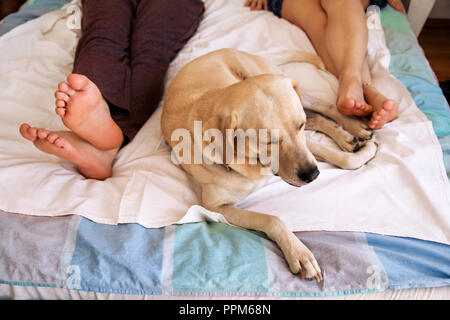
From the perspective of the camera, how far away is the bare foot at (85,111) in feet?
4.01

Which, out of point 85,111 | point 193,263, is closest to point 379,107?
point 193,263

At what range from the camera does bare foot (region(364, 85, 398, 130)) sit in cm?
141

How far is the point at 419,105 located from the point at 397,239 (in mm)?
793

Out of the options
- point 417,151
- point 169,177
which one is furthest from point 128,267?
point 417,151

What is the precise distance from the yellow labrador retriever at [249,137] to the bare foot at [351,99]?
57 millimetres

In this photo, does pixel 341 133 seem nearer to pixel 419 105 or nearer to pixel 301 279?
pixel 419 105

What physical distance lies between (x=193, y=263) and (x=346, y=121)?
38.8 inches

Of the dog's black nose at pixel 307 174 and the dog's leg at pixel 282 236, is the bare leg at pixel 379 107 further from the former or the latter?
the dog's leg at pixel 282 236

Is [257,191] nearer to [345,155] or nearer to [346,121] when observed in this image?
[345,155]

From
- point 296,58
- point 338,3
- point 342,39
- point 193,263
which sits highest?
point 338,3

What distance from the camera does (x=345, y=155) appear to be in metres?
1.36

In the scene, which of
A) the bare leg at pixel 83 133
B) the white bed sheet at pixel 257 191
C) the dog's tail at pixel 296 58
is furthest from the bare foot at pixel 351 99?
the bare leg at pixel 83 133

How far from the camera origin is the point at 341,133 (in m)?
1.50
